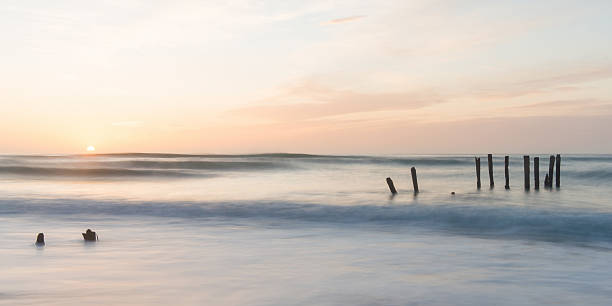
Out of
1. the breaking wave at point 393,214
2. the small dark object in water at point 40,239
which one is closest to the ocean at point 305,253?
the breaking wave at point 393,214

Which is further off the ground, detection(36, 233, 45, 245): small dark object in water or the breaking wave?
detection(36, 233, 45, 245): small dark object in water

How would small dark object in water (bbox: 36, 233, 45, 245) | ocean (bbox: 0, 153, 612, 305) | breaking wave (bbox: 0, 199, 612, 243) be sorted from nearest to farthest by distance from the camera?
ocean (bbox: 0, 153, 612, 305)
small dark object in water (bbox: 36, 233, 45, 245)
breaking wave (bbox: 0, 199, 612, 243)

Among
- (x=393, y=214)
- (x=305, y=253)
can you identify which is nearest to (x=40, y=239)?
(x=305, y=253)

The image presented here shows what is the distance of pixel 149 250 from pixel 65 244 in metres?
1.62

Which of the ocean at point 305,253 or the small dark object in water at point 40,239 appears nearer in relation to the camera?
the ocean at point 305,253

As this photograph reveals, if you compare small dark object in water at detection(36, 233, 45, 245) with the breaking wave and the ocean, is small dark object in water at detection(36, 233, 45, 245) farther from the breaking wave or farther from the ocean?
the breaking wave

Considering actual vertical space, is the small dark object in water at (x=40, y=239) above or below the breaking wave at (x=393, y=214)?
above

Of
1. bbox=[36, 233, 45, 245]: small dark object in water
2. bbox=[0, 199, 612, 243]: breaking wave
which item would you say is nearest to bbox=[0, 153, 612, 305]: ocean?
bbox=[0, 199, 612, 243]: breaking wave

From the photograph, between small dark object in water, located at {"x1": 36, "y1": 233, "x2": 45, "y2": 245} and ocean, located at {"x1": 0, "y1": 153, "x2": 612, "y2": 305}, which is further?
small dark object in water, located at {"x1": 36, "y1": 233, "x2": 45, "y2": 245}

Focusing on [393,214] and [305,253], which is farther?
[393,214]

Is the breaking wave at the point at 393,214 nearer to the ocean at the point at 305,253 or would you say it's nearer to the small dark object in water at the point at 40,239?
the ocean at the point at 305,253

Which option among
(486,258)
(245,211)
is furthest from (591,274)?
(245,211)

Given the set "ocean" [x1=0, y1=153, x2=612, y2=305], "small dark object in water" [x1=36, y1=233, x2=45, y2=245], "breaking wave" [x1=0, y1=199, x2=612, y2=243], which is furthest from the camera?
"breaking wave" [x1=0, y1=199, x2=612, y2=243]

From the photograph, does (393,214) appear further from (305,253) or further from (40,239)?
(40,239)
